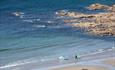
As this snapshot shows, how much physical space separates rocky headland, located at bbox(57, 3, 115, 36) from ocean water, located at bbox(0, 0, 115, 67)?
1.49 m

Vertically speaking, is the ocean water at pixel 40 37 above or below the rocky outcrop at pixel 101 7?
below

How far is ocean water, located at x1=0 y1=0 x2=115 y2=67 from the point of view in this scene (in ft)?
158

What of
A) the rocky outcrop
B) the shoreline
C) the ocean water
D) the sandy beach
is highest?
the rocky outcrop

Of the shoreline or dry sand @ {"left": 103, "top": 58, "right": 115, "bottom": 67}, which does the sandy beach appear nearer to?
dry sand @ {"left": 103, "top": 58, "right": 115, "bottom": 67}

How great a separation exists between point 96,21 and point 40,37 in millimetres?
10243

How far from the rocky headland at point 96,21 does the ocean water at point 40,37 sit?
1.49m

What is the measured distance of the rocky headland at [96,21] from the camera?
2230 inches

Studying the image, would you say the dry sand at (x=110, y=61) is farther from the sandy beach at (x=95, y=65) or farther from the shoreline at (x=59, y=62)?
the shoreline at (x=59, y=62)

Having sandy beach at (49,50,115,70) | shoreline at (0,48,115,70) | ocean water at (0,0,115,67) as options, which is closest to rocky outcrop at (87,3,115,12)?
ocean water at (0,0,115,67)

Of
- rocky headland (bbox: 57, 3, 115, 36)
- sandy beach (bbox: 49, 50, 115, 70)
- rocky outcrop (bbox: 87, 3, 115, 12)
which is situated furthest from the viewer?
rocky outcrop (bbox: 87, 3, 115, 12)

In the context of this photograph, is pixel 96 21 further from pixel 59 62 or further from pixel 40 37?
pixel 59 62

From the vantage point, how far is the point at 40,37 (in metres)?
56.2

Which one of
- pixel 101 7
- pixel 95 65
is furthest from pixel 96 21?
pixel 95 65

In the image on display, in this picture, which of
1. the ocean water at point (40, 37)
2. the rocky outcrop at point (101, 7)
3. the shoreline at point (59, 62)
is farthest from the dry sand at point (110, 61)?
the rocky outcrop at point (101, 7)
